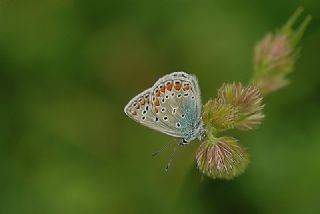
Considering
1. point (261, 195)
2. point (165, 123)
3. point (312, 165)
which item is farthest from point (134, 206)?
point (165, 123)

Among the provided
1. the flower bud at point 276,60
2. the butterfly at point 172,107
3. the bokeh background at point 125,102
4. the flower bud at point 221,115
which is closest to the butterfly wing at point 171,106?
the butterfly at point 172,107

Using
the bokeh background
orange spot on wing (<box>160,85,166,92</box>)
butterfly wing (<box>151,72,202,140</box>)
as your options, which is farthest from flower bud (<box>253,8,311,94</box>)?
the bokeh background

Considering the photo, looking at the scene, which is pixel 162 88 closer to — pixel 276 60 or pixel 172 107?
pixel 172 107

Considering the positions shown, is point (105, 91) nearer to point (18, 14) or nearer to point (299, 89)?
point (18, 14)

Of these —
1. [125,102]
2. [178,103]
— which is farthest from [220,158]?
[125,102]

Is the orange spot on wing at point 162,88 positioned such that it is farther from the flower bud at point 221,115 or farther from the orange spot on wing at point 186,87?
the flower bud at point 221,115

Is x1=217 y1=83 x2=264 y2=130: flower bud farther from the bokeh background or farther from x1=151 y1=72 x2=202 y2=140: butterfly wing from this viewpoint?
the bokeh background
